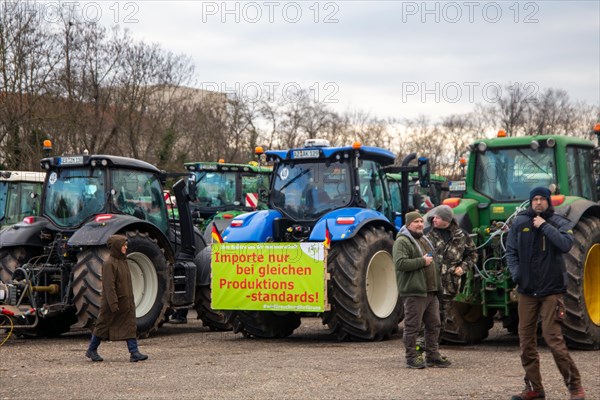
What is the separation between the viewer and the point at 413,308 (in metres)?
10.5

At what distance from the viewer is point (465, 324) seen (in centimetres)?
1258

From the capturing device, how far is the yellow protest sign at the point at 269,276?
1264 centimetres

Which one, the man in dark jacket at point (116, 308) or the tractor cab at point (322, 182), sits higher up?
the tractor cab at point (322, 182)

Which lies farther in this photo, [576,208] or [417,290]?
[576,208]

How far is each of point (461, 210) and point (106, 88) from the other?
78.4 ft

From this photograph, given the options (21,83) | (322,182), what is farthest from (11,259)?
(21,83)

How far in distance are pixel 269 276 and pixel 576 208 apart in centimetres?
397

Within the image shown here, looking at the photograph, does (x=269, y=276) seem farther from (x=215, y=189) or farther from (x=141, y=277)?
(x=215, y=189)

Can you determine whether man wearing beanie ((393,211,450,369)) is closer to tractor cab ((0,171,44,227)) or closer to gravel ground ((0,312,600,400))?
gravel ground ((0,312,600,400))

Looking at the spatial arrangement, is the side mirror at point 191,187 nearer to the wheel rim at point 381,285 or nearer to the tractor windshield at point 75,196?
the tractor windshield at point 75,196

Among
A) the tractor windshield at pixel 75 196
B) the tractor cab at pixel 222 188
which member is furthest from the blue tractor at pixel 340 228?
the tractor cab at pixel 222 188

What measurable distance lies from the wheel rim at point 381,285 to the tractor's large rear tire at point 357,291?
0.01 metres

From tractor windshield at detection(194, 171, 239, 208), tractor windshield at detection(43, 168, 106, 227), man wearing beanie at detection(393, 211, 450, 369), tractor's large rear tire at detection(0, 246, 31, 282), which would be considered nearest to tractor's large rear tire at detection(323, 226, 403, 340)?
man wearing beanie at detection(393, 211, 450, 369)

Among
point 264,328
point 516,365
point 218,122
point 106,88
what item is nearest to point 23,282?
point 264,328
